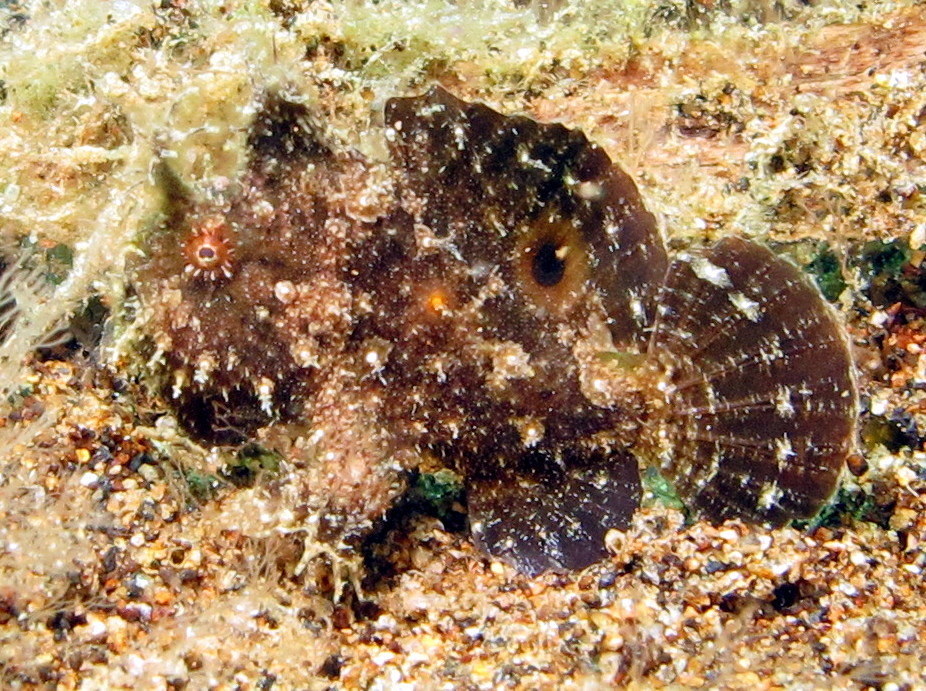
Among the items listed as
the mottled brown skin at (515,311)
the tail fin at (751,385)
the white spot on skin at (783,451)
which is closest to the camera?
the mottled brown skin at (515,311)

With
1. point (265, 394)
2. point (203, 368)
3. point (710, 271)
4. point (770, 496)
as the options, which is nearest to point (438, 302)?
point (265, 394)

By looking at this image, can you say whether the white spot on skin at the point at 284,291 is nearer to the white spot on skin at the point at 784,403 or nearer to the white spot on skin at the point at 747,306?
the white spot on skin at the point at 747,306

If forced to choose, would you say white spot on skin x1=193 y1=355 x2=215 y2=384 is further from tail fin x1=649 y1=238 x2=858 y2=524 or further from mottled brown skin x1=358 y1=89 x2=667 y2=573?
tail fin x1=649 y1=238 x2=858 y2=524

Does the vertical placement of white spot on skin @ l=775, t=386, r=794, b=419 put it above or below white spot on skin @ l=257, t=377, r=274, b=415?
above

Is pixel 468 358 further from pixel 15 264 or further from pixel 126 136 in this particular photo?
pixel 15 264

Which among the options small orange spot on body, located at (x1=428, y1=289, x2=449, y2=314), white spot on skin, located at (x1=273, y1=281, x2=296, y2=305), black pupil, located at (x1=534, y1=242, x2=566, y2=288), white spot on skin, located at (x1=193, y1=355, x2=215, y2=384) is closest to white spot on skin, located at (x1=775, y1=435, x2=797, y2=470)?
black pupil, located at (x1=534, y1=242, x2=566, y2=288)

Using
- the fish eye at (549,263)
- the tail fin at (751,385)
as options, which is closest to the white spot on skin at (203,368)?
the fish eye at (549,263)

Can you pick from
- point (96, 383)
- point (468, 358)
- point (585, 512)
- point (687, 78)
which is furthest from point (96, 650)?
point (687, 78)
